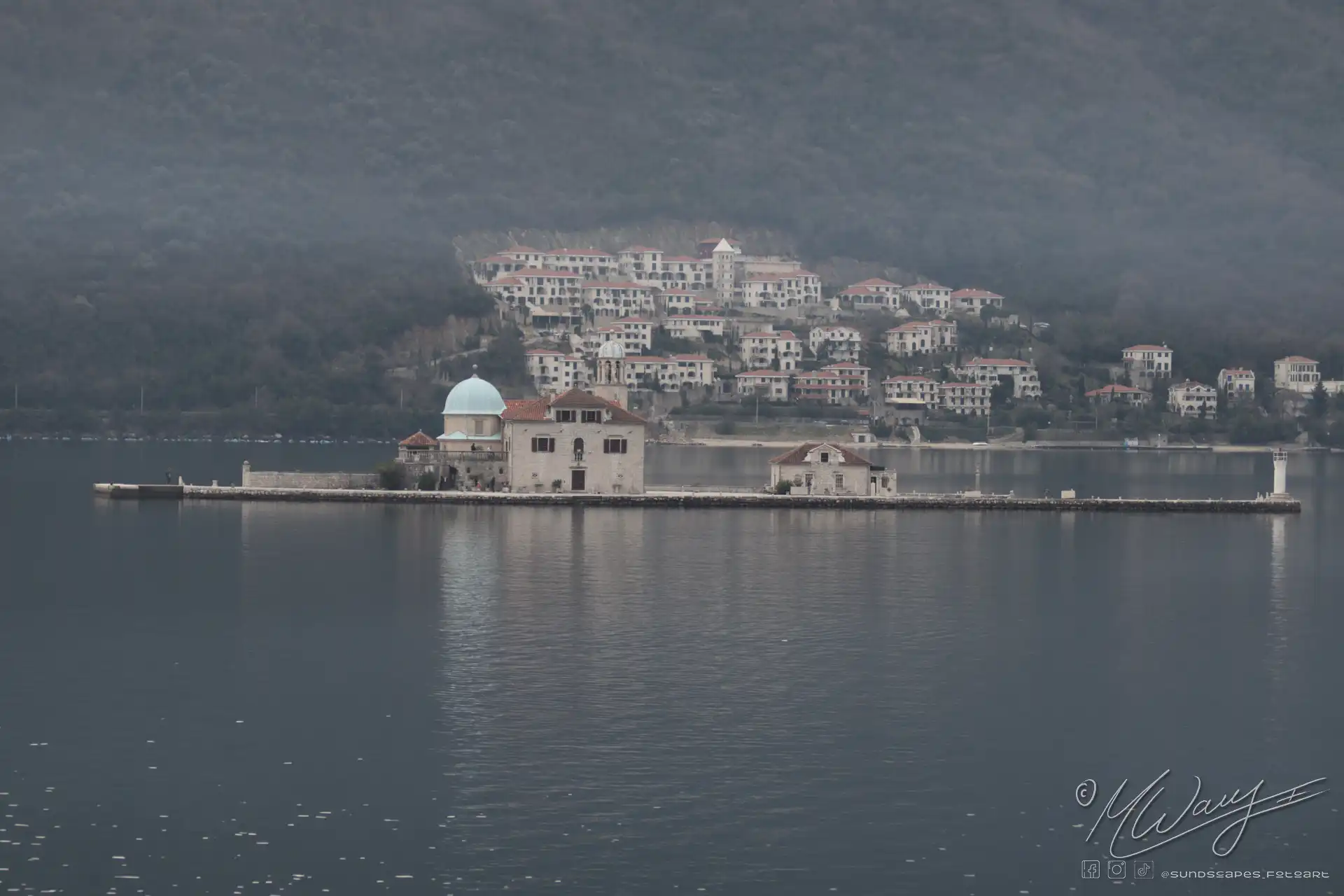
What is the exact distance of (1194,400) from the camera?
493ft

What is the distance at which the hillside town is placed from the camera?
143 meters

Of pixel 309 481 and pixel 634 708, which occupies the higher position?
pixel 309 481

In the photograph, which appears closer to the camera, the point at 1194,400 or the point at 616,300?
the point at 1194,400

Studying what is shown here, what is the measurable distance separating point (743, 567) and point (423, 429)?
83.2 meters

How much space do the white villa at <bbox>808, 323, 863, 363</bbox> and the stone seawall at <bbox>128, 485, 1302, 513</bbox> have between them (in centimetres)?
8925

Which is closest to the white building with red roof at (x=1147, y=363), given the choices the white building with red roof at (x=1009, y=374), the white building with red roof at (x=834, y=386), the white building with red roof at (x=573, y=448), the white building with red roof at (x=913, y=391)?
the white building with red roof at (x=1009, y=374)

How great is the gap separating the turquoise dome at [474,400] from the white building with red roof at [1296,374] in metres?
106

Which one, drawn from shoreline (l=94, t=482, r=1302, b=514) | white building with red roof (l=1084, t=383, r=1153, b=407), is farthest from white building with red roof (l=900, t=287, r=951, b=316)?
shoreline (l=94, t=482, r=1302, b=514)

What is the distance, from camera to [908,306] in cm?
17500

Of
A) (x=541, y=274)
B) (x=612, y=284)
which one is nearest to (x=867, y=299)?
(x=612, y=284)

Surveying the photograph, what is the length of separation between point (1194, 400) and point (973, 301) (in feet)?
99.7

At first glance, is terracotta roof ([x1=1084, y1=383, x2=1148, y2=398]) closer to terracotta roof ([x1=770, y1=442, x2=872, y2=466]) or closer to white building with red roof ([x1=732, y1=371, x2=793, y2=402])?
white building with red roof ([x1=732, y1=371, x2=793, y2=402])

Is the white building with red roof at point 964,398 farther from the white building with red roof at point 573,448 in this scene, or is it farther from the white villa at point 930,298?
the white building with red roof at point 573,448

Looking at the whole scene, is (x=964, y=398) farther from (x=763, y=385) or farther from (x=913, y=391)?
(x=763, y=385)
